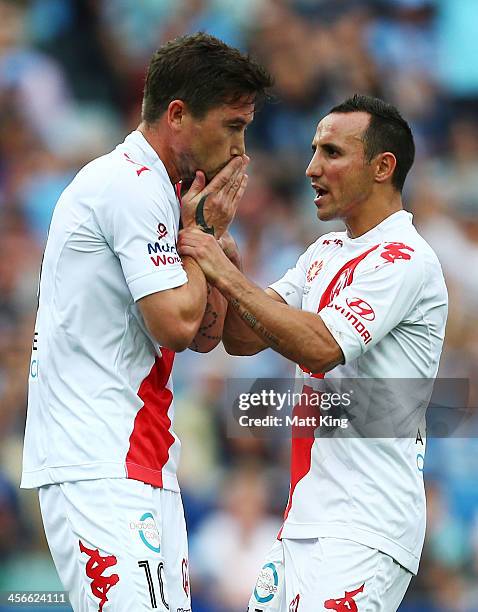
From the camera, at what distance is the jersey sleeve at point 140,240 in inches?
146

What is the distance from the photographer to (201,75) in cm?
403

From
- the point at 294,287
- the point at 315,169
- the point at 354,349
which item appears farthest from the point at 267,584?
the point at 315,169

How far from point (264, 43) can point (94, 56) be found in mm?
1490

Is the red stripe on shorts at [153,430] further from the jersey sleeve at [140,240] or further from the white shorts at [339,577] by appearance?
the white shorts at [339,577]

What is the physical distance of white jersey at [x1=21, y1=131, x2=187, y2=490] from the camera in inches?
147

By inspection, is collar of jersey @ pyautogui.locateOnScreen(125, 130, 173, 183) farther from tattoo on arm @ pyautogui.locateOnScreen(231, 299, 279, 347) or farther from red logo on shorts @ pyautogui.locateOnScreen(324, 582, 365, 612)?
red logo on shorts @ pyautogui.locateOnScreen(324, 582, 365, 612)

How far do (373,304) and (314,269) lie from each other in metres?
0.62

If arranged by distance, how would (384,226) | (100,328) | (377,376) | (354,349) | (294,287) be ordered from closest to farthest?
(100,328) < (354,349) < (377,376) < (384,226) < (294,287)

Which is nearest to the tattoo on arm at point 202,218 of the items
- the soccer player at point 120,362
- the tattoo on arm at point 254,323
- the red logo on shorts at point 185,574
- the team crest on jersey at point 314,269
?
the soccer player at point 120,362

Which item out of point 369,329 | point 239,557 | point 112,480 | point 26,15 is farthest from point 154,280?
point 26,15

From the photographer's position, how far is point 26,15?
927 centimetres

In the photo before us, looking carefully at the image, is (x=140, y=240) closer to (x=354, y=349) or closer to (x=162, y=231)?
(x=162, y=231)

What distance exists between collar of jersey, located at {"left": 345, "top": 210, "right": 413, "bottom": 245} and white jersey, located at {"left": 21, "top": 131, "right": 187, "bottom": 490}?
1169 millimetres

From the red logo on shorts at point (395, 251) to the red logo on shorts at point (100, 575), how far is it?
1732mm
